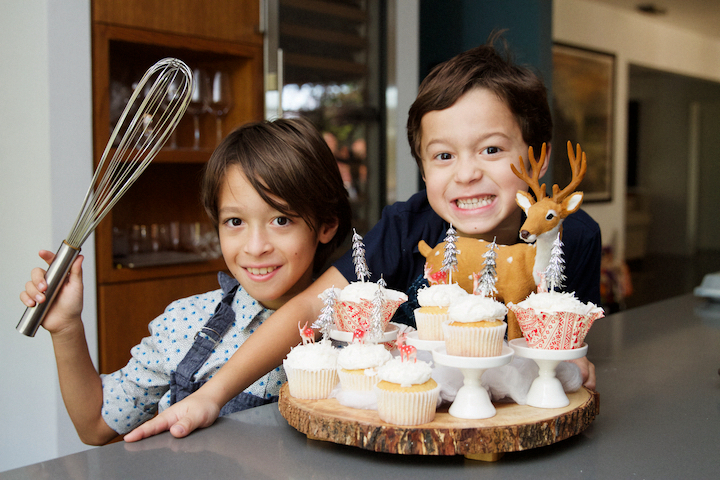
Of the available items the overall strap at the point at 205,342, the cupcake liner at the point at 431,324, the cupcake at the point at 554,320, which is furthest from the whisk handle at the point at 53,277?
the cupcake at the point at 554,320

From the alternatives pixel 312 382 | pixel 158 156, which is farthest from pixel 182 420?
pixel 158 156

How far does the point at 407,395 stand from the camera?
2.09ft

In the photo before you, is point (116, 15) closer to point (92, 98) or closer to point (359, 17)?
point (92, 98)

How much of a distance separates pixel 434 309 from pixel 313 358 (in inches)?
5.8

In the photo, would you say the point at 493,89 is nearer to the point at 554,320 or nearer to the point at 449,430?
the point at 554,320

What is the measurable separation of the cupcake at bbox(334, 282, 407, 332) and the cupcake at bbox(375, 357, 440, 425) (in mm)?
105

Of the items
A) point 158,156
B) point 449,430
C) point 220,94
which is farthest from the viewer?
point 220,94

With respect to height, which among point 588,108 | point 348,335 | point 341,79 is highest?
point 588,108

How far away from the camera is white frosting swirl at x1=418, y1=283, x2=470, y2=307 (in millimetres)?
746

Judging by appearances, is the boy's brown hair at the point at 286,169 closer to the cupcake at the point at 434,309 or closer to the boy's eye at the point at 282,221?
the boy's eye at the point at 282,221

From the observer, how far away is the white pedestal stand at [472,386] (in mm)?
648

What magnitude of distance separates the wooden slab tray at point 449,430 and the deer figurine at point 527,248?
0.13 metres

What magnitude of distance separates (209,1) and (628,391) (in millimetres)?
1639

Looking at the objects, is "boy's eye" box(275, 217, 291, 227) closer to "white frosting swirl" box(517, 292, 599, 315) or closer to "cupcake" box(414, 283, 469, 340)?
"cupcake" box(414, 283, 469, 340)
